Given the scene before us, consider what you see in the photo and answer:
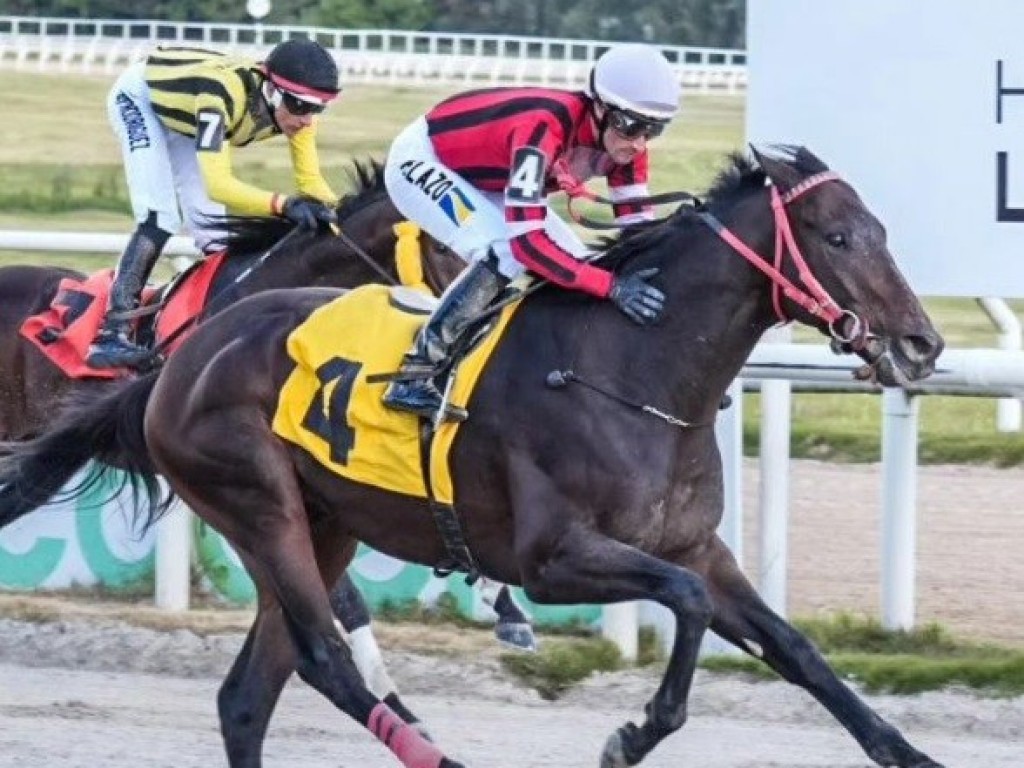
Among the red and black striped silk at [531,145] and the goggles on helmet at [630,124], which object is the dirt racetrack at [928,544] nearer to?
the red and black striped silk at [531,145]

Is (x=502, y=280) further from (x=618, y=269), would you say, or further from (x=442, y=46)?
(x=442, y=46)

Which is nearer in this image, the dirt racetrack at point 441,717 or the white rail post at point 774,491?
the dirt racetrack at point 441,717

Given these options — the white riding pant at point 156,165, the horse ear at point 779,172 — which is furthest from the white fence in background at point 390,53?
the horse ear at point 779,172

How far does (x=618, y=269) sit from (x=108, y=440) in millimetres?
1400

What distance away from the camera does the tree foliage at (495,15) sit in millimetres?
38312

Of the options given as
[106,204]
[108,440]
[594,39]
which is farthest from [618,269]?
[594,39]

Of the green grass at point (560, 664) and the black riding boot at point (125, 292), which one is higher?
the black riding boot at point (125, 292)

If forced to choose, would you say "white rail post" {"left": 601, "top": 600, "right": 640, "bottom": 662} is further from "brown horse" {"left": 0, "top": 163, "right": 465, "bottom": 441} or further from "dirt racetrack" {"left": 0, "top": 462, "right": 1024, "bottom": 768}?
"brown horse" {"left": 0, "top": 163, "right": 465, "bottom": 441}

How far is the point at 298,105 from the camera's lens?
6.71m

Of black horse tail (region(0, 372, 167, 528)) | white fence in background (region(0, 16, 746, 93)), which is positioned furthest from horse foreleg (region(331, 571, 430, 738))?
white fence in background (region(0, 16, 746, 93))

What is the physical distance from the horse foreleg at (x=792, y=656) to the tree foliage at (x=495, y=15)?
33157 millimetres

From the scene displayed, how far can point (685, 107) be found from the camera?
1112 inches

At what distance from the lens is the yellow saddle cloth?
16.4 ft

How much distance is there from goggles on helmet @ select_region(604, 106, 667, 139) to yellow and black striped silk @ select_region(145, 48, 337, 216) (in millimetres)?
1947
